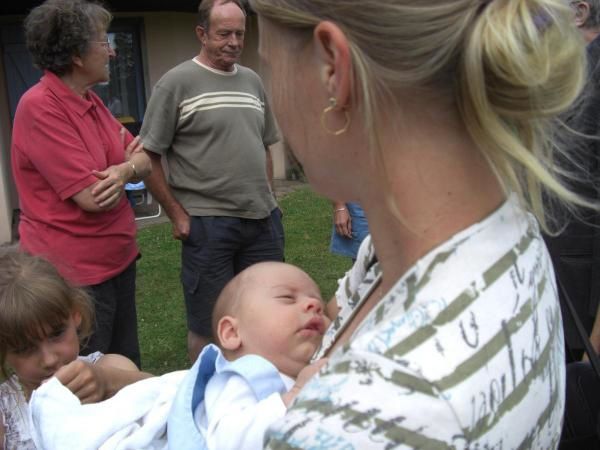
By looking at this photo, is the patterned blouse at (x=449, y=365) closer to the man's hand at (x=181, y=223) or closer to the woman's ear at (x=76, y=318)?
the woman's ear at (x=76, y=318)

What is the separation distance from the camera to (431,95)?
95 cm

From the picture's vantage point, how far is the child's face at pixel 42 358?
2.25 metres

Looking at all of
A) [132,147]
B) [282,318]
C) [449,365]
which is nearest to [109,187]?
[132,147]

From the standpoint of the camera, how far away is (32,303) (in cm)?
227

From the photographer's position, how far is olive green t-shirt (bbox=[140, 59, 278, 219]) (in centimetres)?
412

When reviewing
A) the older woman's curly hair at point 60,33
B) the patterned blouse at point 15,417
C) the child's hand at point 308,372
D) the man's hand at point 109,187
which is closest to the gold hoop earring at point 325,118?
the child's hand at point 308,372

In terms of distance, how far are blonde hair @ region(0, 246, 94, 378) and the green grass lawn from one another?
2.29 m

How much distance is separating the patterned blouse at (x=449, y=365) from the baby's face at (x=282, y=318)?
0.87 meters

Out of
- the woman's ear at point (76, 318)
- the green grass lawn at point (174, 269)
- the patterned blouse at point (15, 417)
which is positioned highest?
the woman's ear at point (76, 318)

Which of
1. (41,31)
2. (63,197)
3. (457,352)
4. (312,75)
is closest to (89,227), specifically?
(63,197)

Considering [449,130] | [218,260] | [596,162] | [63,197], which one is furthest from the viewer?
[218,260]

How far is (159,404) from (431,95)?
121 cm

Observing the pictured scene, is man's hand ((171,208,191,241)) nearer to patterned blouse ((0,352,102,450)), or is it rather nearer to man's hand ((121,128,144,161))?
man's hand ((121,128,144,161))

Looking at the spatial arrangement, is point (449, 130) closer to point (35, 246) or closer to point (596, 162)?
point (596, 162)
